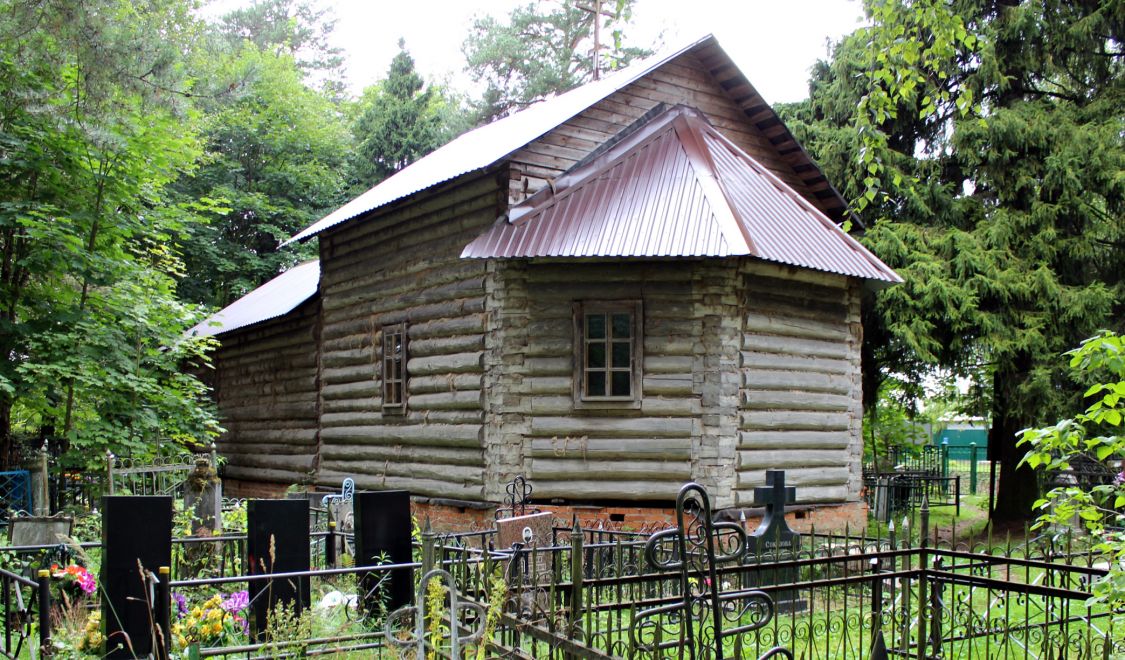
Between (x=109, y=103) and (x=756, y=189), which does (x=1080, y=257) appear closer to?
(x=756, y=189)

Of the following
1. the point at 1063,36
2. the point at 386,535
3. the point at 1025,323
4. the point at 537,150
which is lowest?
the point at 386,535

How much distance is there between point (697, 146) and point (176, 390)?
9.26 meters

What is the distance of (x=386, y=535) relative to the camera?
703 cm

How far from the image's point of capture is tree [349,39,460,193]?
35.8m

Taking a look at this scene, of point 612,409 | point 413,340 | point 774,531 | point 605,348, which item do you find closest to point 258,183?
point 413,340

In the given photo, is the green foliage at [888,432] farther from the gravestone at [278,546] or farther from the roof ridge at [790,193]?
the gravestone at [278,546]

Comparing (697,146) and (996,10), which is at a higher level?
(996,10)

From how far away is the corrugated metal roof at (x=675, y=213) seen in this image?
12719 millimetres

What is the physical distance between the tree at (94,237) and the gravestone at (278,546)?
8.43 m

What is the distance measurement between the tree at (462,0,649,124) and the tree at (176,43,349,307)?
24.1 feet

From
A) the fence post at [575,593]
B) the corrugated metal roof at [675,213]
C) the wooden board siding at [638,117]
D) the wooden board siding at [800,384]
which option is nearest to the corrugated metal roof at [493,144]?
the wooden board siding at [638,117]

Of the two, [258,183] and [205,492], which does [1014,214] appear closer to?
[205,492]

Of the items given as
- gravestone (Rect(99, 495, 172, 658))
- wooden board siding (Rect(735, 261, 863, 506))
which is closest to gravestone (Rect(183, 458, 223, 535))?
gravestone (Rect(99, 495, 172, 658))

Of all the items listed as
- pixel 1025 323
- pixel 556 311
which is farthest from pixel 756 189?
pixel 1025 323
